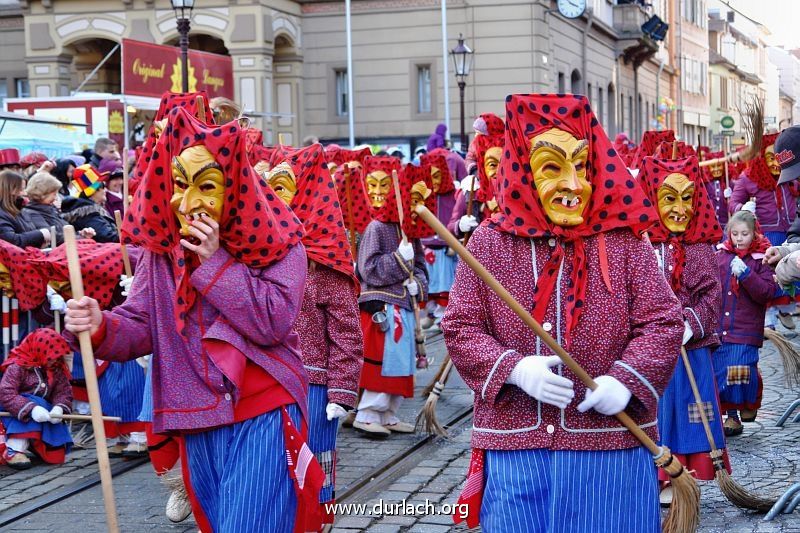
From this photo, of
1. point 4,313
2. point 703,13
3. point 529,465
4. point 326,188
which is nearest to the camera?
point 529,465

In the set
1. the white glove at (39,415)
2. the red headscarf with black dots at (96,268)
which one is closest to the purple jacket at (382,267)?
the red headscarf with black dots at (96,268)

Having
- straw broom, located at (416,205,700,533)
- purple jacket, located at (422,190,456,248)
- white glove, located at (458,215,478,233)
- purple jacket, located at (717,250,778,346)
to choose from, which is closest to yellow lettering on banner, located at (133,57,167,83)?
purple jacket, located at (422,190,456,248)

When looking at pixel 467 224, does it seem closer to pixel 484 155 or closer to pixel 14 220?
pixel 484 155

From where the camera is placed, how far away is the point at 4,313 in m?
8.84

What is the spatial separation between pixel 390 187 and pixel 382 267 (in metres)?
0.71

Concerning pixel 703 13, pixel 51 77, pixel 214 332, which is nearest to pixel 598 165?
pixel 214 332

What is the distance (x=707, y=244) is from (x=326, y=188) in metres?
2.15

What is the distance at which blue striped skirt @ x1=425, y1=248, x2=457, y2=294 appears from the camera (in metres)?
15.5

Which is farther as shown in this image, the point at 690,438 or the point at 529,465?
the point at 690,438

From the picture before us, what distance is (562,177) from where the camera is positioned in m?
4.23

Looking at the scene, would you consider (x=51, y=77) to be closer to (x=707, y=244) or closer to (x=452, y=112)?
(x=452, y=112)

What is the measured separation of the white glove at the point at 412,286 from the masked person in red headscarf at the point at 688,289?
9.86 ft

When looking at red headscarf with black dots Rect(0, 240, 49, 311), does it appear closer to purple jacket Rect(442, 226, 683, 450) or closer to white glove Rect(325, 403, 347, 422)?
white glove Rect(325, 403, 347, 422)

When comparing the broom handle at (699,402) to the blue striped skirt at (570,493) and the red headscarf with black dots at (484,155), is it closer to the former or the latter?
the blue striped skirt at (570,493)
